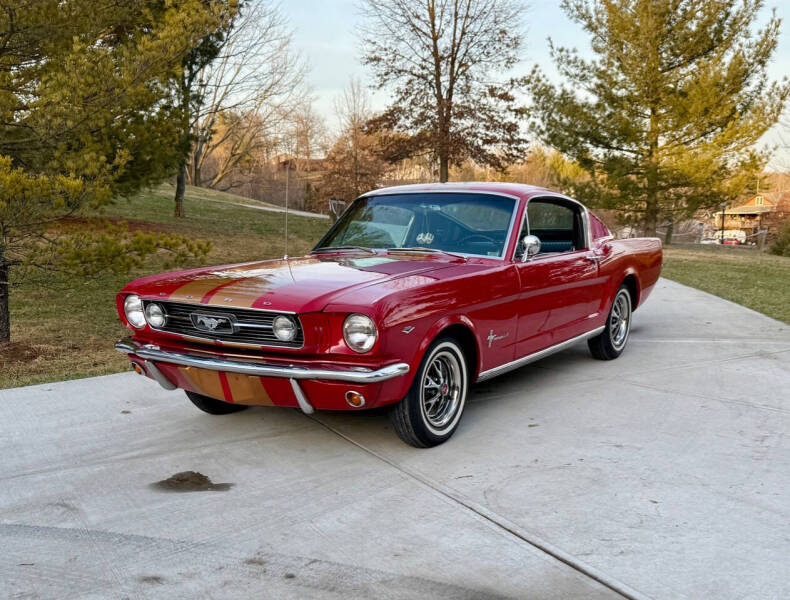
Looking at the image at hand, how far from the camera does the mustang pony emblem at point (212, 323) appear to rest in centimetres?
373

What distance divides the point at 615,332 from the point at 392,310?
11.1 feet

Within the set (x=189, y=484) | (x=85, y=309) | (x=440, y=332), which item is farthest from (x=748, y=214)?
(x=189, y=484)

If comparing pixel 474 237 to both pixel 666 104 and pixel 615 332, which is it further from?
pixel 666 104

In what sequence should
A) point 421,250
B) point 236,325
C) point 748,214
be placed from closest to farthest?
point 236,325 → point 421,250 → point 748,214

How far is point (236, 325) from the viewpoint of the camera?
368 centimetres

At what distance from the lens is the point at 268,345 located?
3.62 meters

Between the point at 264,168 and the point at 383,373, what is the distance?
47.1 m

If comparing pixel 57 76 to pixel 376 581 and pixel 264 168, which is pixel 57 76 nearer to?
pixel 376 581

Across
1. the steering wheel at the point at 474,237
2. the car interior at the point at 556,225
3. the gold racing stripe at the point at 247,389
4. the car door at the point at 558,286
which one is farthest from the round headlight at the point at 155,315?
the car interior at the point at 556,225

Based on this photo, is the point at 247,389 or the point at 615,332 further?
the point at 615,332

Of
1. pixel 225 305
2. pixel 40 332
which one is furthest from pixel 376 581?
pixel 40 332

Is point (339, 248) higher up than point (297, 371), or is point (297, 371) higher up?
point (339, 248)

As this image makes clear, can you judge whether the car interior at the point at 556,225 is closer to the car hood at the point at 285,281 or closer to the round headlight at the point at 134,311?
the car hood at the point at 285,281

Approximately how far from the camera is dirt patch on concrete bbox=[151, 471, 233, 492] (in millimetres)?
3393
